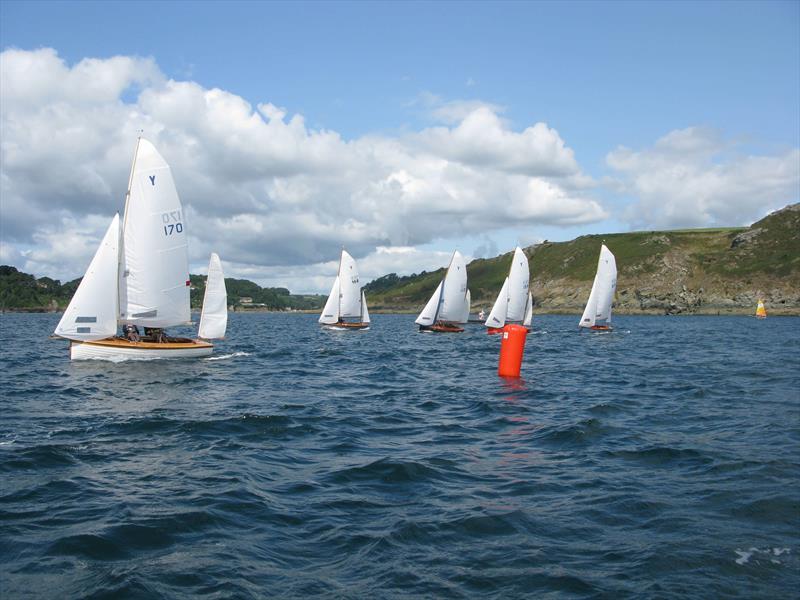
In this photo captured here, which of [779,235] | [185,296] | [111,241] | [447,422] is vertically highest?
[779,235]

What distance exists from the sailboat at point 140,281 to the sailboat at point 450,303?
117 feet

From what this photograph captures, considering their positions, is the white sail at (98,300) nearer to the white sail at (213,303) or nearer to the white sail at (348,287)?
the white sail at (213,303)

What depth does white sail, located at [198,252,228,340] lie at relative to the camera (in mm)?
41531

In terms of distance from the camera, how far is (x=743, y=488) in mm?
10336

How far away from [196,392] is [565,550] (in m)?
17.4

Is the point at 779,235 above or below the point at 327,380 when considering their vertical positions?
above

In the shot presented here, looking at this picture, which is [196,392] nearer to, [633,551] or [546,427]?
[546,427]

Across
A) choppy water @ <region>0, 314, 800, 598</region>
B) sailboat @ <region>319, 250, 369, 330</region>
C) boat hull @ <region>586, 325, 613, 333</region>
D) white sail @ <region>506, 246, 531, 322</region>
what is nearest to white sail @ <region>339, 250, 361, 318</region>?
sailboat @ <region>319, 250, 369, 330</region>

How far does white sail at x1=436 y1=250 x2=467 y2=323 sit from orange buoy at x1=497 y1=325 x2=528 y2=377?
131 ft

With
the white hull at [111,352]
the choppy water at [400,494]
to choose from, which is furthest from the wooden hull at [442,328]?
the choppy water at [400,494]

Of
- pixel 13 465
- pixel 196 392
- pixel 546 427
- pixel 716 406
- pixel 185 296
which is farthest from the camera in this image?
pixel 185 296

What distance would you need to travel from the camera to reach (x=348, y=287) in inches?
3051

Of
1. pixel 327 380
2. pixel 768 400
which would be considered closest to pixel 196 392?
pixel 327 380

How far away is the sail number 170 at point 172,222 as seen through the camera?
111ft
